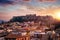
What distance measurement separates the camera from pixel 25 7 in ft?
9.02

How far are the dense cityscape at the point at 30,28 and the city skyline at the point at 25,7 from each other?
8 centimetres

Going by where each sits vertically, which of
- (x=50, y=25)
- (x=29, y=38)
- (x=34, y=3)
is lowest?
(x=29, y=38)

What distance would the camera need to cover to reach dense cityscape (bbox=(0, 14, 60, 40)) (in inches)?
103

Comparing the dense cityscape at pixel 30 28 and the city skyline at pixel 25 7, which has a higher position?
the city skyline at pixel 25 7

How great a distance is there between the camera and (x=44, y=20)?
8.93 feet

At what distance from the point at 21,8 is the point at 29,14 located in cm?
18

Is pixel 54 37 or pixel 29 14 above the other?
pixel 29 14

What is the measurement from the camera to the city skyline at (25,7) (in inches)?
106

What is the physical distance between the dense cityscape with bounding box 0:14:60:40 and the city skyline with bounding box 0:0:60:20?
0.25 ft

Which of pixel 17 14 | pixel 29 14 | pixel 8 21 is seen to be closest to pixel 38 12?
pixel 29 14

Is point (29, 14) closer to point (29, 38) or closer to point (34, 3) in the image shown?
point (34, 3)

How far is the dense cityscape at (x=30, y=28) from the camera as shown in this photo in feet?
8.62

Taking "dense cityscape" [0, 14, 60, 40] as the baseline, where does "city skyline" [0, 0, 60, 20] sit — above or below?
above

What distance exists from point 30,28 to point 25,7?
39cm
